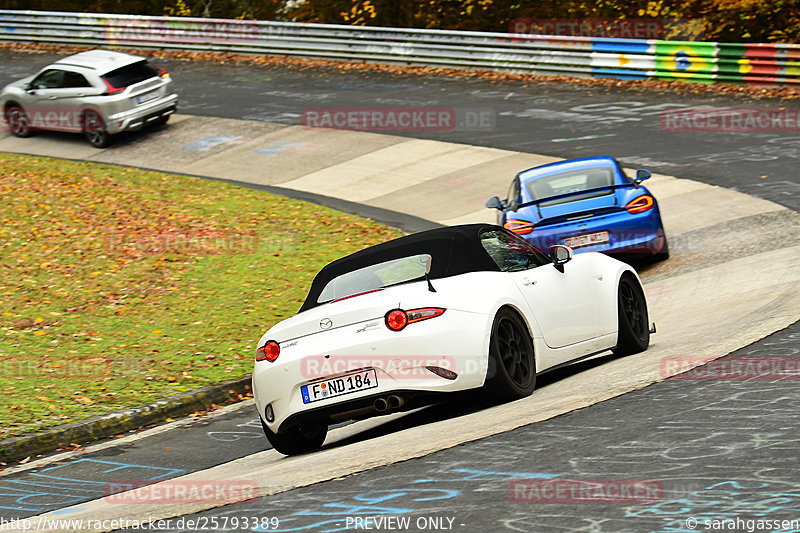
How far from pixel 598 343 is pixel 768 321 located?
5.30ft

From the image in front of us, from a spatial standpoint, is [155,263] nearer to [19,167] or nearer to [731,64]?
[19,167]

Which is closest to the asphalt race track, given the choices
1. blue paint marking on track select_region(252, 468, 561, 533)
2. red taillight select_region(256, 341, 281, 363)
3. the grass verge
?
blue paint marking on track select_region(252, 468, 561, 533)

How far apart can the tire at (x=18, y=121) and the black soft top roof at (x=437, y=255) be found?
68.1 feet

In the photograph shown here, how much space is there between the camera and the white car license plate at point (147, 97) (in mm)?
25719

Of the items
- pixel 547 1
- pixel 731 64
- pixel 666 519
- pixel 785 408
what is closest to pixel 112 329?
pixel 785 408

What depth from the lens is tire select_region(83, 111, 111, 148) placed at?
84.4 feet

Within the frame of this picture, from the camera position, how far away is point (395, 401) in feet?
24.2

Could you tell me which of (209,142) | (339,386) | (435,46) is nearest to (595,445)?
(339,386)

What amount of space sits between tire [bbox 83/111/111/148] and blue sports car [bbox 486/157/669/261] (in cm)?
1416

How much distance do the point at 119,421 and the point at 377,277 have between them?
3.04 m
